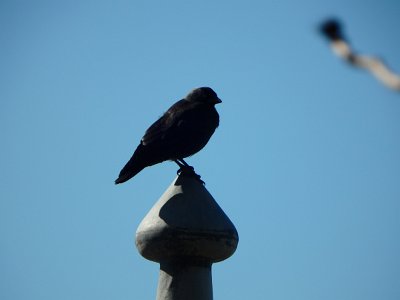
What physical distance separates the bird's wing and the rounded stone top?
169cm

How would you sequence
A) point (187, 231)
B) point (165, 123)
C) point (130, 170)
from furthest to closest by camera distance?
1. point (165, 123)
2. point (130, 170)
3. point (187, 231)

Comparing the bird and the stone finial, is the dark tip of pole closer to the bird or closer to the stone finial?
the stone finial

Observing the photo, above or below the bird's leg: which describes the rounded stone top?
below

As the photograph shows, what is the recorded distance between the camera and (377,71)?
92 cm

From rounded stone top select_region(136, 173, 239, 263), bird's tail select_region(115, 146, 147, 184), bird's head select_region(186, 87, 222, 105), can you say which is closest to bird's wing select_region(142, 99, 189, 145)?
bird's tail select_region(115, 146, 147, 184)

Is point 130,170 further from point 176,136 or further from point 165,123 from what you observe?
point 165,123

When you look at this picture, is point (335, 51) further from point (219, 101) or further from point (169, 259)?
point (219, 101)

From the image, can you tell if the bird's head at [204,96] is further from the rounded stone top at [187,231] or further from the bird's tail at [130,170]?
the rounded stone top at [187,231]

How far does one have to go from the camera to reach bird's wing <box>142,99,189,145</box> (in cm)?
639

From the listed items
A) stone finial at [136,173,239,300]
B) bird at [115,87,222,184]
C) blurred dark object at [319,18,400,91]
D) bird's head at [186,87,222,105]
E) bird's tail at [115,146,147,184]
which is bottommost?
blurred dark object at [319,18,400,91]

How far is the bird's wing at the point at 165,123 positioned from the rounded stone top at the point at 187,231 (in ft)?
5.55

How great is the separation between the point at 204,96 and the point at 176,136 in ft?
4.46

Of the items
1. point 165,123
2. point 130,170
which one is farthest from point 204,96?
point 130,170

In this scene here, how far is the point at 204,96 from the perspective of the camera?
7695 mm
